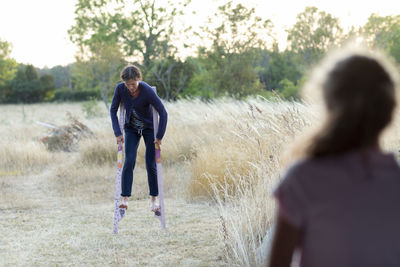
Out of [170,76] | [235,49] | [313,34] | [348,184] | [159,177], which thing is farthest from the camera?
[313,34]

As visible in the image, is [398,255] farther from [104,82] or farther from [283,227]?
[104,82]

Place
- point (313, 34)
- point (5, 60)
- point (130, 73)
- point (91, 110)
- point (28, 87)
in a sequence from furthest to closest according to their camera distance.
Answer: point (28, 87)
point (5, 60)
point (313, 34)
point (91, 110)
point (130, 73)

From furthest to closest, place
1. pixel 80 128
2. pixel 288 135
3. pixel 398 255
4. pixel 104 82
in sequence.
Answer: pixel 104 82
pixel 80 128
pixel 288 135
pixel 398 255

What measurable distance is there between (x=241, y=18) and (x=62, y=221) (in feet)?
51.8

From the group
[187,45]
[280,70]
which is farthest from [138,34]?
[280,70]

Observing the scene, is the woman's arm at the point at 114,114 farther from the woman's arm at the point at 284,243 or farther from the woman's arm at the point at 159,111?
the woman's arm at the point at 284,243

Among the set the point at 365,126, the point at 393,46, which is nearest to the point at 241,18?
the point at 365,126

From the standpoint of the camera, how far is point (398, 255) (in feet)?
4.24

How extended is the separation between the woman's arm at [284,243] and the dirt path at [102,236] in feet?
10.6

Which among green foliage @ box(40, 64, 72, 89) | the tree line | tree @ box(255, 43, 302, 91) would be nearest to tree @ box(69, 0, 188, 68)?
the tree line

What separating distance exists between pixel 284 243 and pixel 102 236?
4.67 metres

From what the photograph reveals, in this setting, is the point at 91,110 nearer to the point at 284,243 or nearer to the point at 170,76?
the point at 170,76

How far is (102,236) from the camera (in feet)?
18.8

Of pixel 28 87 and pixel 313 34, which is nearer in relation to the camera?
pixel 313 34
